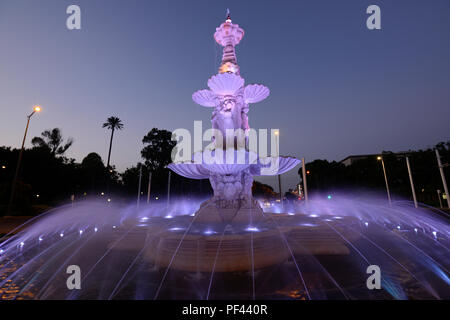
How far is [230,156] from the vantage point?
8703 mm

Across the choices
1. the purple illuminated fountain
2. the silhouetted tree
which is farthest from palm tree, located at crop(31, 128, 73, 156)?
the purple illuminated fountain

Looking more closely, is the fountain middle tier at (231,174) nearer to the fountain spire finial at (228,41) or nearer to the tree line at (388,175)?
the fountain spire finial at (228,41)

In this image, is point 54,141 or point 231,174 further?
point 54,141

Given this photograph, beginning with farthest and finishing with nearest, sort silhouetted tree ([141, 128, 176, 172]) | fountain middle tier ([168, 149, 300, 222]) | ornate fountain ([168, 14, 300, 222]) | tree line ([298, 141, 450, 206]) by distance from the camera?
silhouetted tree ([141, 128, 176, 172]), tree line ([298, 141, 450, 206]), ornate fountain ([168, 14, 300, 222]), fountain middle tier ([168, 149, 300, 222])

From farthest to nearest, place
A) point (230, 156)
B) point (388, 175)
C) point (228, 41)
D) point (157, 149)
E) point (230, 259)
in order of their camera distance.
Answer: point (157, 149) < point (388, 175) < point (228, 41) < point (230, 156) < point (230, 259)

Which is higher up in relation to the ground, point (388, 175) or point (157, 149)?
point (157, 149)

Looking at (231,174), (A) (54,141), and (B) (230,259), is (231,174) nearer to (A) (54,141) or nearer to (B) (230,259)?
(B) (230,259)

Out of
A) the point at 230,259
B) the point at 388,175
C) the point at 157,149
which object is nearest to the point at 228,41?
the point at 230,259

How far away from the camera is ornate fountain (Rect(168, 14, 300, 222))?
891cm

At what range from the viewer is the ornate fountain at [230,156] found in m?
8.91

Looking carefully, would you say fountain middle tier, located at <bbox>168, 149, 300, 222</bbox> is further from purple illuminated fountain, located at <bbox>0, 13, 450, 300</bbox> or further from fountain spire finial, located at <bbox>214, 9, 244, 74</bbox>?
fountain spire finial, located at <bbox>214, 9, 244, 74</bbox>

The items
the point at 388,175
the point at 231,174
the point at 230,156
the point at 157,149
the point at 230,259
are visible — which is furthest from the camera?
the point at 157,149
